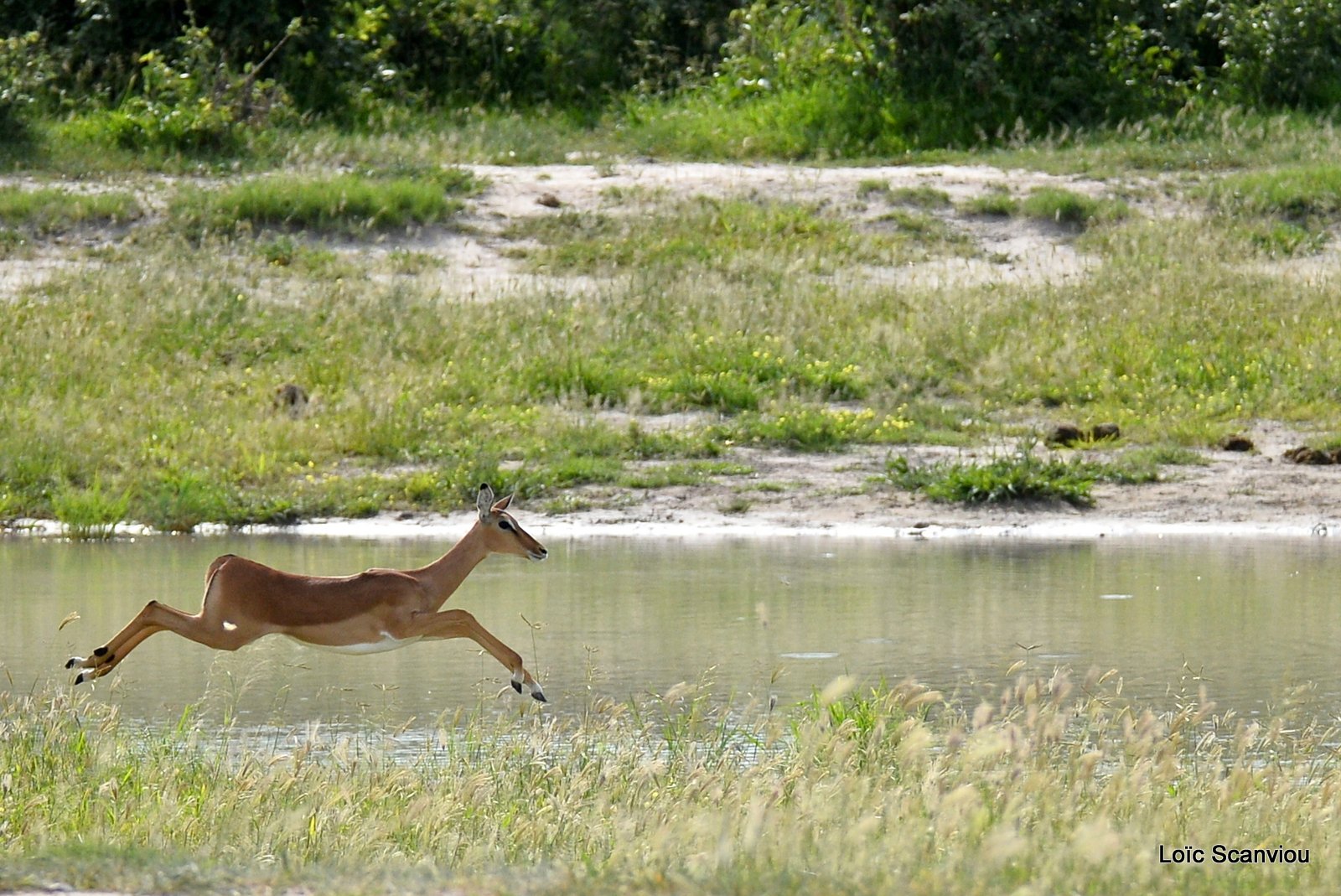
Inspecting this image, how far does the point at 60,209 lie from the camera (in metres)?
22.0

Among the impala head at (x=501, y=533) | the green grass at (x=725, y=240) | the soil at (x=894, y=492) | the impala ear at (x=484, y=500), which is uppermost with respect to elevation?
the impala ear at (x=484, y=500)

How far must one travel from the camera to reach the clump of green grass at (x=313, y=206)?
22188 mm

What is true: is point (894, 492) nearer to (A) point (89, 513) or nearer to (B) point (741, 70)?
(A) point (89, 513)

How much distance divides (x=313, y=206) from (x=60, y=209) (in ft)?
8.06

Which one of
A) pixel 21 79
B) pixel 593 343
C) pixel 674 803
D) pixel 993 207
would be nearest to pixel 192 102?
pixel 21 79

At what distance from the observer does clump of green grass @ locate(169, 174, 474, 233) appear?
22.2m

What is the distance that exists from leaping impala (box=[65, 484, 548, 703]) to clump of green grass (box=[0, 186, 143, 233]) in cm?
1512

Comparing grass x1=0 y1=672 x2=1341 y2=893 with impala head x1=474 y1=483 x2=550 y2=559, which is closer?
grass x1=0 y1=672 x2=1341 y2=893

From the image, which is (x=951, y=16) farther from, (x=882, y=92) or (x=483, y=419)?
(x=483, y=419)

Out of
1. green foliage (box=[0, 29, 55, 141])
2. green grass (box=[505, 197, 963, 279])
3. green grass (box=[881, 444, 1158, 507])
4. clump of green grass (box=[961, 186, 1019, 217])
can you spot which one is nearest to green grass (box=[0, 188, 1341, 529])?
green grass (box=[505, 197, 963, 279])

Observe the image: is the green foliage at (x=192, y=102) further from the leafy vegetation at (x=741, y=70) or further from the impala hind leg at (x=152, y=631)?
the impala hind leg at (x=152, y=631)

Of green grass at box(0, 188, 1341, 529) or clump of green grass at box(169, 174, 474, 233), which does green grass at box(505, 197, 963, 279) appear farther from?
clump of green grass at box(169, 174, 474, 233)

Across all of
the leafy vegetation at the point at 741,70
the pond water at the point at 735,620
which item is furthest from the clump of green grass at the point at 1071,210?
the pond water at the point at 735,620

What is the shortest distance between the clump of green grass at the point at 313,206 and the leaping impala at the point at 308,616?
1497 centimetres
